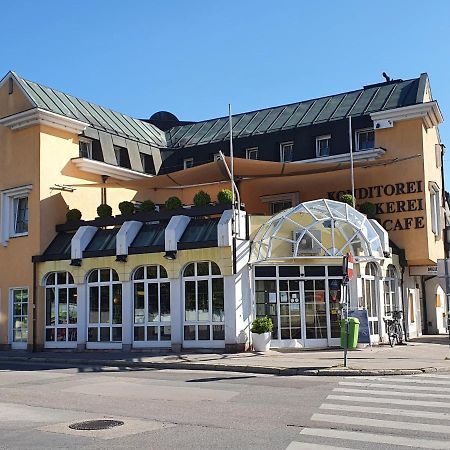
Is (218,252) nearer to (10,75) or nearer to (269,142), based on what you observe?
(269,142)

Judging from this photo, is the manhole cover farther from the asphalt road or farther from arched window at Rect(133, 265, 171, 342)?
arched window at Rect(133, 265, 171, 342)

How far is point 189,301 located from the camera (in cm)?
2355

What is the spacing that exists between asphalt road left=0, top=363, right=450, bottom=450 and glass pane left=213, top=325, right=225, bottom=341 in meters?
5.86

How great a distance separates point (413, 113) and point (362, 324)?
10.3 metres

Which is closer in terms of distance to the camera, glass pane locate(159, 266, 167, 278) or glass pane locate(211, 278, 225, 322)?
glass pane locate(211, 278, 225, 322)

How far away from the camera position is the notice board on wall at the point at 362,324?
22234 millimetres

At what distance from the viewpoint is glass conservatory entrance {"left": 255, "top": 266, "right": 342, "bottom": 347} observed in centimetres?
2330

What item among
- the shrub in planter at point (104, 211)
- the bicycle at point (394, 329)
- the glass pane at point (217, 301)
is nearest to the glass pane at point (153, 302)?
the glass pane at point (217, 301)

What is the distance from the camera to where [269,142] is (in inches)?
1251

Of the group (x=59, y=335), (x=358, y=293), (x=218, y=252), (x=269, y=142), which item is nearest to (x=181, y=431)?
(x=218, y=252)

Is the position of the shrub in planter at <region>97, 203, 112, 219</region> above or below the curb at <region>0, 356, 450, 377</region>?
above

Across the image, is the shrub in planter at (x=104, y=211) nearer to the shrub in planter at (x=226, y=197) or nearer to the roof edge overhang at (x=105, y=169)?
the roof edge overhang at (x=105, y=169)

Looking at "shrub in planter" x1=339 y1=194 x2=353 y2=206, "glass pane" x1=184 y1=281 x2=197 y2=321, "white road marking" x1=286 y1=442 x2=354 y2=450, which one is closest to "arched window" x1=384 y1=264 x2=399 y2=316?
"shrub in planter" x1=339 y1=194 x2=353 y2=206

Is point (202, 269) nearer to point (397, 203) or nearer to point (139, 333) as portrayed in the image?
point (139, 333)
